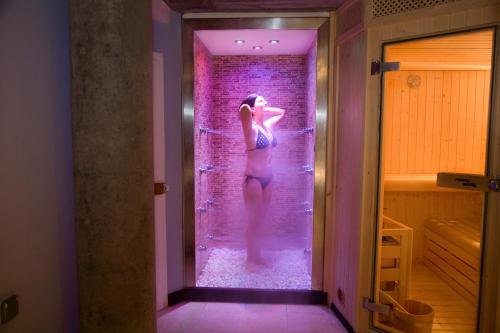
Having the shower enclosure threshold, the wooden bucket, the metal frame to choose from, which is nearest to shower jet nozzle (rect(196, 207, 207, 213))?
the metal frame

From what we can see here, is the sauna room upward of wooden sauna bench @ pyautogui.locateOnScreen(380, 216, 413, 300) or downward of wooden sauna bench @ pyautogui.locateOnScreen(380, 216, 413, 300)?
upward

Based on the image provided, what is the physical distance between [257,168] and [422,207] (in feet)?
6.88

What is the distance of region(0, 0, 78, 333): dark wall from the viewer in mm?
1761

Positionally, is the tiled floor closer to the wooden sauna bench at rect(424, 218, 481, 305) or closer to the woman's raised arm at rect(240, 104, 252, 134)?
the wooden sauna bench at rect(424, 218, 481, 305)

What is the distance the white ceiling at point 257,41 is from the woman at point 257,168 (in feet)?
2.04

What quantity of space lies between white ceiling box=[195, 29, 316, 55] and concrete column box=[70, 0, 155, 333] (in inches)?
67.6

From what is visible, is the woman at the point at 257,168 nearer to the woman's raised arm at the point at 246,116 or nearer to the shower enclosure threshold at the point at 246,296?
the woman's raised arm at the point at 246,116

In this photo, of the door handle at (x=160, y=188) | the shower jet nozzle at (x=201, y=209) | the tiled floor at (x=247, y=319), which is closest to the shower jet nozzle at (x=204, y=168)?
the shower jet nozzle at (x=201, y=209)

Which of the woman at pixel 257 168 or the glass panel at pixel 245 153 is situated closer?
the woman at pixel 257 168

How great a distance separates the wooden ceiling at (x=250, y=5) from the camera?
284 centimetres

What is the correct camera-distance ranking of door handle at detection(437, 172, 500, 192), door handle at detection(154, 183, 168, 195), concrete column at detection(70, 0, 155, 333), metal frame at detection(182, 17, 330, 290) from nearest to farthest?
concrete column at detection(70, 0, 155, 333)
door handle at detection(437, 172, 500, 192)
door handle at detection(154, 183, 168, 195)
metal frame at detection(182, 17, 330, 290)

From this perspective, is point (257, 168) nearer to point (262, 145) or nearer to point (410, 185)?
point (262, 145)

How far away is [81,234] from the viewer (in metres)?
1.84

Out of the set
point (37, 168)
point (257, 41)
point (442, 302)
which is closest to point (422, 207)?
point (442, 302)
